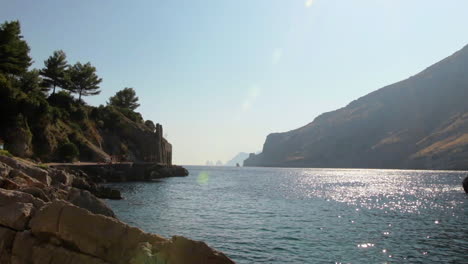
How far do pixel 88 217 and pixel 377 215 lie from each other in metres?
35.4

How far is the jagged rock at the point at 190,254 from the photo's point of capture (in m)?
9.38

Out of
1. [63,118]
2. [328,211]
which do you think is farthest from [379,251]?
[63,118]

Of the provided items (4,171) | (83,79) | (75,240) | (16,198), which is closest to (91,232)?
(75,240)

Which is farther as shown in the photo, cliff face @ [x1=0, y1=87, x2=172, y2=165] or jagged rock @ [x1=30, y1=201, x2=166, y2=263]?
cliff face @ [x1=0, y1=87, x2=172, y2=165]

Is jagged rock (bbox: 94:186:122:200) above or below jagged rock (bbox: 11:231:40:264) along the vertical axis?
below

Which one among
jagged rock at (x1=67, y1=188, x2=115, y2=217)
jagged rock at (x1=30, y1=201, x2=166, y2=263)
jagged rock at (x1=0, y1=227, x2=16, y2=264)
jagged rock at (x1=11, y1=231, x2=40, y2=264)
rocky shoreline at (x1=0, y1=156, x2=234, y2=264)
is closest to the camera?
rocky shoreline at (x1=0, y1=156, x2=234, y2=264)

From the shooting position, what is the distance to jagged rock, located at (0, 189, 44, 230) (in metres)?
12.0

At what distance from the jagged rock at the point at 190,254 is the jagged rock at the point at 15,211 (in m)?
5.61

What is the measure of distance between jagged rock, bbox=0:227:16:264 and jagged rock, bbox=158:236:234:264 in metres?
5.77

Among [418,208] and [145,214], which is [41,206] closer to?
[145,214]

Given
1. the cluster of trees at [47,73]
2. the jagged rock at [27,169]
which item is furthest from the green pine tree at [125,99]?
the jagged rock at [27,169]

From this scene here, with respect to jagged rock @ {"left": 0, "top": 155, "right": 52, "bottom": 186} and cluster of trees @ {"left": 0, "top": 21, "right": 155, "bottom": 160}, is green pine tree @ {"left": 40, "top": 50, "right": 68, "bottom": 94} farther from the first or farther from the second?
jagged rock @ {"left": 0, "top": 155, "right": 52, "bottom": 186}

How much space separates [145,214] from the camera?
112 feet

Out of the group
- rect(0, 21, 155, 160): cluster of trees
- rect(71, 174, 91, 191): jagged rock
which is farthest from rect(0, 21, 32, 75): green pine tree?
rect(71, 174, 91, 191): jagged rock
